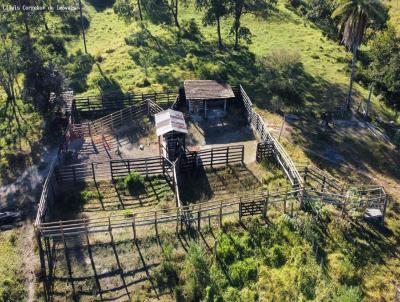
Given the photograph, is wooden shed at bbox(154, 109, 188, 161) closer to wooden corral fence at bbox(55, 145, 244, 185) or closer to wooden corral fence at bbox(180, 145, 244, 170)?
wooden corral fence at bbox(55, 145, 244, 185)

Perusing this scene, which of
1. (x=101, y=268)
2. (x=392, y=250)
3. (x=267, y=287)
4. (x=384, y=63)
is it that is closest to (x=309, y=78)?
(x=384, y=63)

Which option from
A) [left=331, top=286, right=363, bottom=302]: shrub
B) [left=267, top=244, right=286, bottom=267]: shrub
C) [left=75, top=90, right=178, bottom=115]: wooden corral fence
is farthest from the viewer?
[left=75, top=90, right=178, bottom=115]: wooden corral fence

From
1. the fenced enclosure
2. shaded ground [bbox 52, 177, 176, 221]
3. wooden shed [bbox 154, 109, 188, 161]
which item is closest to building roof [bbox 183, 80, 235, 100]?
the fenced enclosure

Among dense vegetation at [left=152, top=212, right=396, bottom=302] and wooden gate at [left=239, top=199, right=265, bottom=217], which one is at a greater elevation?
wooden gate at [left=239, top=199, right=265, bottom=217]

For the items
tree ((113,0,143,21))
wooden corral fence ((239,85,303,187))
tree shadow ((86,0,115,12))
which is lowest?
wooden corral fence ((239,85,303,187))

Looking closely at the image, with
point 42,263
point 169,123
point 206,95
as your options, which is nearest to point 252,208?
point 169,123

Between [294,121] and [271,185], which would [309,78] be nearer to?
[294,121]

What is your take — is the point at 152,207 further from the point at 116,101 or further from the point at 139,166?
the point at 116,101

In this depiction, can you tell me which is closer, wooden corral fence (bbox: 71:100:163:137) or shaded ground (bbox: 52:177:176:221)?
shaded ground (bbox: 52:177:176:221)
